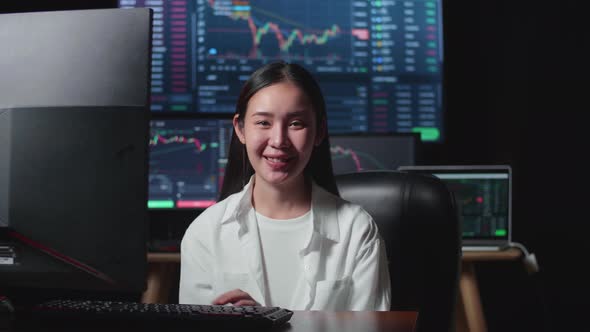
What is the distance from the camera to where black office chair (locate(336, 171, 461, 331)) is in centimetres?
134

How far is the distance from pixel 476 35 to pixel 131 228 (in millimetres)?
2548

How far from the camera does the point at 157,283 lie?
2.28 meters

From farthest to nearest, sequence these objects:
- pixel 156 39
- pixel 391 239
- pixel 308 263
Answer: pixel 156 39 → pixel 391 239 → pixel 308 263

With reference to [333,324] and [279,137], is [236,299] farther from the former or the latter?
[279,137]

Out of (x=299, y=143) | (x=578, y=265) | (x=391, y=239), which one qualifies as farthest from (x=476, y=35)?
(x=299, y=143)

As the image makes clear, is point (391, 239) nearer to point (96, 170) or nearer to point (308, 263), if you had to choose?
point (308, 263)

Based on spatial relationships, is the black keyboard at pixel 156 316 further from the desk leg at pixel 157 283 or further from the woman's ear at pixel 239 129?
the desk leg at pixel 157 283

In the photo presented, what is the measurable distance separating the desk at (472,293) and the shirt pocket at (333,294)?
3.59 feet

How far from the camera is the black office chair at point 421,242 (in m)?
1.34

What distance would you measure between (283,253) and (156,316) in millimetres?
425

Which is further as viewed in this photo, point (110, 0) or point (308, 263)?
point (110, 0)

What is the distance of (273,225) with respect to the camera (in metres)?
1.20

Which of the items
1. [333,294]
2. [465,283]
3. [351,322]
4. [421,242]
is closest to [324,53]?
[465,283]

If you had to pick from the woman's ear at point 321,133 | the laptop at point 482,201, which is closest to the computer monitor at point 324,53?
the laptop at point 482,201
